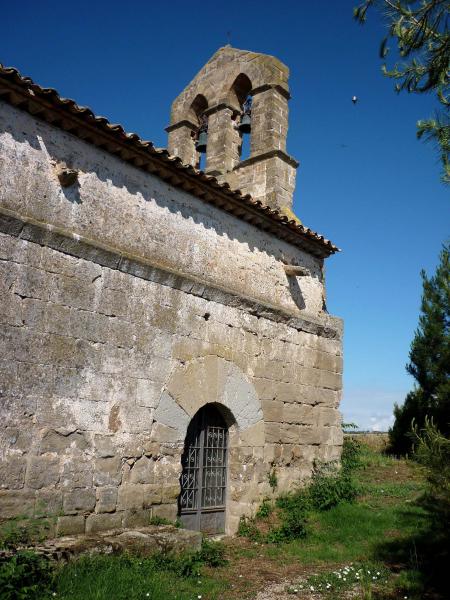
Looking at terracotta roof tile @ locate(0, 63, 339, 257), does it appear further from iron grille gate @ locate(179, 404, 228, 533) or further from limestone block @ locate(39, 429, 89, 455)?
limestone block @ locate(39, 429, 89, 455)

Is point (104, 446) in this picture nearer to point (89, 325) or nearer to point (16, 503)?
point (16, 503)

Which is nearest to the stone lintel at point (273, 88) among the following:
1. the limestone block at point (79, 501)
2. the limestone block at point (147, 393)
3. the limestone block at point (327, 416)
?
the limestone block at point (327, 416)

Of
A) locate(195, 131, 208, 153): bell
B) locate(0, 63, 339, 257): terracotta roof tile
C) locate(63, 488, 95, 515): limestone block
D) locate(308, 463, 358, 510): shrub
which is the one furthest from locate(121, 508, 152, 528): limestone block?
locate(195, 131, 208, 153): bell

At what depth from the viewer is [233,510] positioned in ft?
23.2

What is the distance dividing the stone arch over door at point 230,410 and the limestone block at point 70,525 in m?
1.34

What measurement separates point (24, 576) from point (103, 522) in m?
1.57

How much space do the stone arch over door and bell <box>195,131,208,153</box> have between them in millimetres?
4684

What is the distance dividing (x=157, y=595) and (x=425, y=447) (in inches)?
91.9

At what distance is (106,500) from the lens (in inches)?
213

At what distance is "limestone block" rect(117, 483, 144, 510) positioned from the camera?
219 inches

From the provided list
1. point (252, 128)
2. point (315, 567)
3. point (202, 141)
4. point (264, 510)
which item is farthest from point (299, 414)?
point (202, 141)

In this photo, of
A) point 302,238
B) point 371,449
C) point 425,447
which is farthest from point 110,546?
point 371,449

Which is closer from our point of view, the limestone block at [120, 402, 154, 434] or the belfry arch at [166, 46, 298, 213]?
the limestone block at [120, 402, 154, 434]

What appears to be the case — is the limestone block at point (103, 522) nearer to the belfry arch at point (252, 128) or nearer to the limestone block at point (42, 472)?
the limestone block at point (42, 472)
